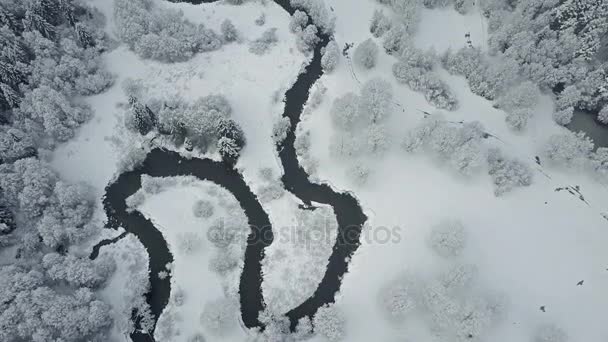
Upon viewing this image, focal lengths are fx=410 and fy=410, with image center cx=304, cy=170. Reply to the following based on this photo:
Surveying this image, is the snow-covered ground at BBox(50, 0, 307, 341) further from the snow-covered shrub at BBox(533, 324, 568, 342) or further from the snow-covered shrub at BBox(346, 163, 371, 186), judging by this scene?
the snow-covered shrub at BBox(533, 324, 568, 342)

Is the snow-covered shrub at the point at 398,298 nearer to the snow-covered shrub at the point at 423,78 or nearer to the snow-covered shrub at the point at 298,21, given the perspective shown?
the snow-covered shrub at the point at 423,78

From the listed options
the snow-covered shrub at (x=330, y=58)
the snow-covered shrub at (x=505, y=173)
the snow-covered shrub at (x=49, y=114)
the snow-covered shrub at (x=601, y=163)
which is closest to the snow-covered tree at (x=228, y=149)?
the snow-covered shrub at (x=330, y=58)

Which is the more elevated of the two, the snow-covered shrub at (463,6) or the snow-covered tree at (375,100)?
the snow-covered shrub at (463,6)

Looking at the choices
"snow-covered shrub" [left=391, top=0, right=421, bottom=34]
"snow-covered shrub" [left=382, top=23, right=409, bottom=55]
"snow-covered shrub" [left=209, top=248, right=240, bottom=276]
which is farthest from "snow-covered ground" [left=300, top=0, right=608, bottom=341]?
"snow-covered shrub" [left=209, top=248, right=240, bottom=276]

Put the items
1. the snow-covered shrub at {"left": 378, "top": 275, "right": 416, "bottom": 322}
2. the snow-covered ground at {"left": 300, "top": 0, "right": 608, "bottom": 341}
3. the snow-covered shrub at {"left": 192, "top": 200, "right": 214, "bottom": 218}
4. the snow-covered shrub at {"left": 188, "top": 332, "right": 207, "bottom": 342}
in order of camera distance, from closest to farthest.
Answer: the snow-covered shrub at {"left": 378, "top": 275, "right": 416, "bottom": 322}, the snow-covered shrub at {"left": 188, "top": 332, "right": 207, "bottom": 342}, the snow-covered ground at {"left": 300, "top": 0, "right": 608, "bottom": 341}, the snow-covered shrub at {"left": 192, "top": 200, "right": 214, "bottom": 218}

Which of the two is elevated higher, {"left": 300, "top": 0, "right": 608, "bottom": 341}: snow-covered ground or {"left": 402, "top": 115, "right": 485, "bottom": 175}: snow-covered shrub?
{"left": 402, "top": 115, "right": 485, "bottom": 175}: snow-covered shrub

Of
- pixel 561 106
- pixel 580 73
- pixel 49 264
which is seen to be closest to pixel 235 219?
pixel 49 264

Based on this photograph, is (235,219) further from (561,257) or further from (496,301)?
(561,257)
